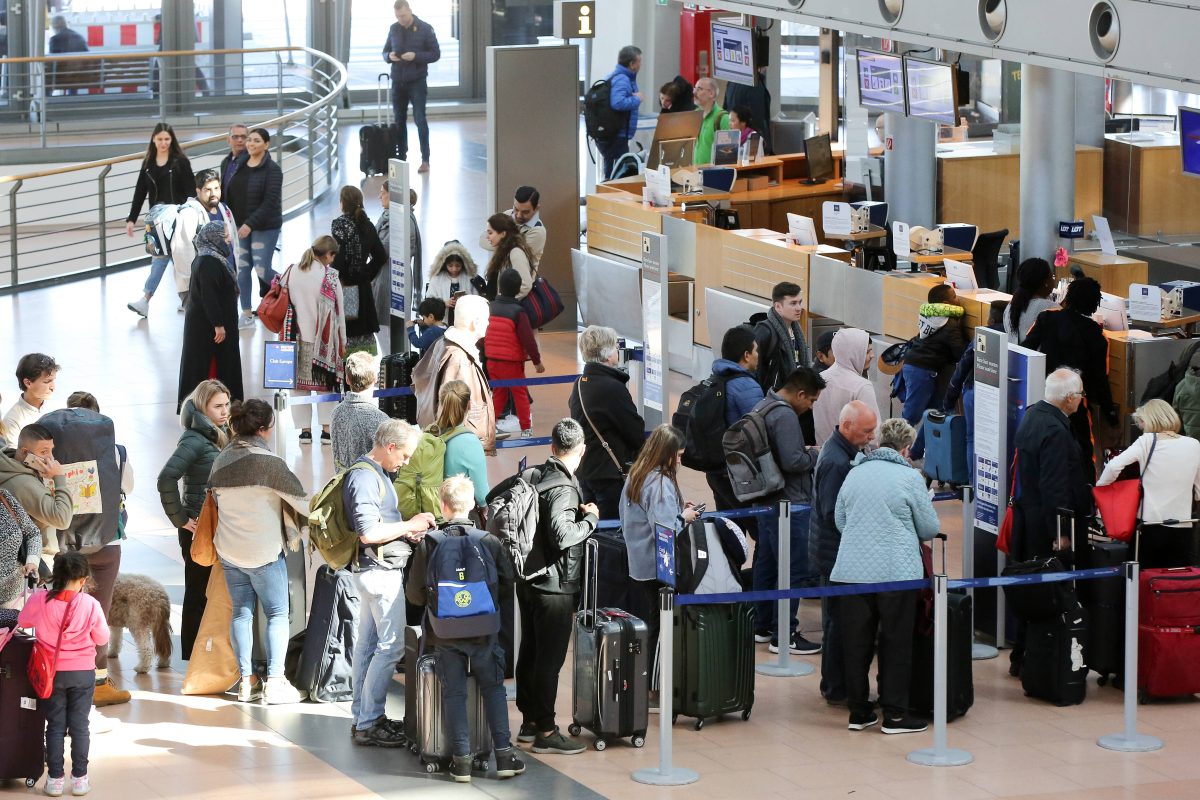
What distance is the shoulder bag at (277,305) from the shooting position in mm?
12117

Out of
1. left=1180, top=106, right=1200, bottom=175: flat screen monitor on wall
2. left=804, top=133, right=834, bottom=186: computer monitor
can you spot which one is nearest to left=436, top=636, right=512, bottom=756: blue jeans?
left=1180, top=106, right=1200, bottom=175: flat screen monitor on wall

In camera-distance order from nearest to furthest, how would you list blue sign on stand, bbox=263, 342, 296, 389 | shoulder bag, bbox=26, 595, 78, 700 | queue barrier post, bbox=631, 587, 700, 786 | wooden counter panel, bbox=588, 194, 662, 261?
shoulder bag, bbox=26, 595, 78, 700 → queue barrier post, bbox=631, 587, 700, 786 → blue sign on stand, bbox=263, 342, 296, 389 → wooden counter panel, bbox=588, 194, 662, 261

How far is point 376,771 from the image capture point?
7547 millimetres

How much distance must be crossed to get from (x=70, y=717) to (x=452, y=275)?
19.3ft

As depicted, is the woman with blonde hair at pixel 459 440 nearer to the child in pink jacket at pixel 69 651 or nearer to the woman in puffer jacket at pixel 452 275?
the child in pink jacket at pixel 69 651

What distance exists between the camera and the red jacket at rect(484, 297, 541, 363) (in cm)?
1248

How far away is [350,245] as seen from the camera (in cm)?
1269

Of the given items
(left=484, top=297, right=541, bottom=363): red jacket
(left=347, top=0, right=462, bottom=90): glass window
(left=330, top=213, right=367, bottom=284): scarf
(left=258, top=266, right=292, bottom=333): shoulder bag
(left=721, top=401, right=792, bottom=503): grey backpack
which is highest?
(left=347, top=0, right=462, bottom=90): glass window

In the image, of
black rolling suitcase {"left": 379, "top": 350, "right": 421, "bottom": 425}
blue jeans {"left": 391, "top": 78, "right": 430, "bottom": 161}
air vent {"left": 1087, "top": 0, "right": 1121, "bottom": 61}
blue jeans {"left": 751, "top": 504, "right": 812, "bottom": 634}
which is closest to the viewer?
blue jeans {"left": 751, "top": 504, "right": 812, "bottom": 634}

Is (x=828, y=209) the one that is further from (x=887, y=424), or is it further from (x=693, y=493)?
(x=887, y=424)

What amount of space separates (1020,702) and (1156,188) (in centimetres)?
1039

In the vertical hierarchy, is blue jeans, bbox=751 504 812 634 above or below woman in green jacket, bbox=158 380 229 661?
below

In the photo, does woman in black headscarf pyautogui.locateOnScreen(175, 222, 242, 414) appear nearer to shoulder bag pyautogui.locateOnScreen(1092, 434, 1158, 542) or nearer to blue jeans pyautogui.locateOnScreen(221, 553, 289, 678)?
blue jeans pyautogui.locateOnScreen(221, 553, 289, 678)

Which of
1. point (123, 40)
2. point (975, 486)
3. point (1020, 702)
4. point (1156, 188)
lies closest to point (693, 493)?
point (975, 486)
